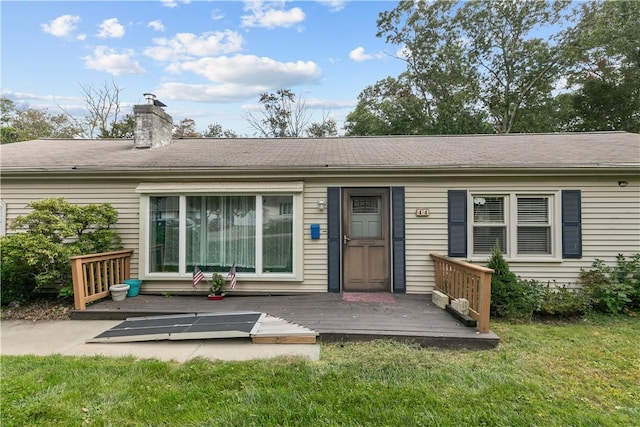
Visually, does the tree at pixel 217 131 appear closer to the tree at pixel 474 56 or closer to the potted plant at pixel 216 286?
the tree at pixel 474 56

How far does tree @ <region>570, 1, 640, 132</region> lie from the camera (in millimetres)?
15719

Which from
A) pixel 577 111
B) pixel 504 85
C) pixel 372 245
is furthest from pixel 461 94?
pixel 372 245

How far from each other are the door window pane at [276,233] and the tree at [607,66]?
798 inches

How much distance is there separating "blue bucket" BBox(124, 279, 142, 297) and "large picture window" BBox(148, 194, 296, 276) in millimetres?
279

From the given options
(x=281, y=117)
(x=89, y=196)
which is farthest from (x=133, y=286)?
(x=281, y=117)

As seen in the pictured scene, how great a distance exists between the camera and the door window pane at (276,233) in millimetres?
5770

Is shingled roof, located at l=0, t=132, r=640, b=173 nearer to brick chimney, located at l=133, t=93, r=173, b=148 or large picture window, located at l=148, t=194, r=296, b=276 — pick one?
brick chimney, located at l=133, t=93, r=173, b=148

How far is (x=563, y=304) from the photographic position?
16.1ft

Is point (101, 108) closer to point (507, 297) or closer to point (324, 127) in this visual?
point (324, 127)

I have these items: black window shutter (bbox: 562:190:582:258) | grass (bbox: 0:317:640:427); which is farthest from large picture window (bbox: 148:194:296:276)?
black window shutter (bbox: 562:190:582:258)

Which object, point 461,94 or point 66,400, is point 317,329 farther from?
point 461,94

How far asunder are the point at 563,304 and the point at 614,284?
3.58 feet

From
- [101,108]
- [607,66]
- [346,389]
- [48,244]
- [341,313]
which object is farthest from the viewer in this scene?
[101,108]

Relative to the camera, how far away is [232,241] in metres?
5.84
